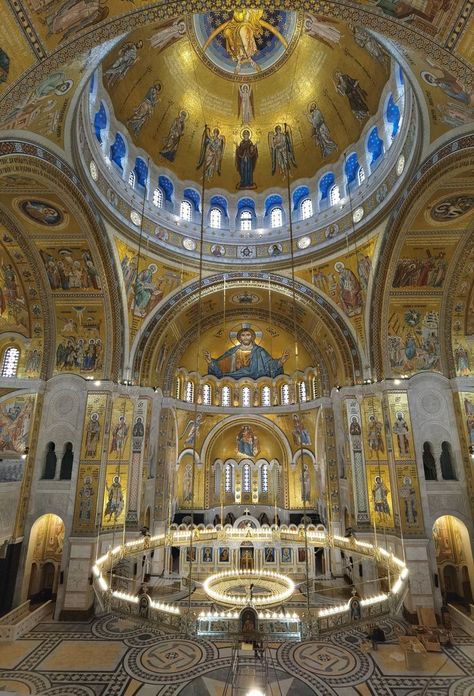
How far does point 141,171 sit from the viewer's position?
18500 mm

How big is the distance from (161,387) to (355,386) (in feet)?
34.4

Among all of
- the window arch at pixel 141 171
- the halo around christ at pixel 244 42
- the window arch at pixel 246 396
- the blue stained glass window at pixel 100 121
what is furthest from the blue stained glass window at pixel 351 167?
the window arch at pixel 246 396

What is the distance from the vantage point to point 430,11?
647cm

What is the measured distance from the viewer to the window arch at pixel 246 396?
1007 inches

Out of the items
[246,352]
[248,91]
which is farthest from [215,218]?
[246,352]

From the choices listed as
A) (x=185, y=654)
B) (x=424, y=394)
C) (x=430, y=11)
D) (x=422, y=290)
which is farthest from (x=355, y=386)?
(x=430, y=11)

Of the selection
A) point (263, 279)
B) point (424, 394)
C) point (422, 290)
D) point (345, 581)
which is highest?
point (263, 279)

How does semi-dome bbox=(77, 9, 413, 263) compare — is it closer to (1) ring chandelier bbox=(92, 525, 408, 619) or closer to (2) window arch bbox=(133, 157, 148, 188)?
(2) window arch bbox=(133, 157, 148, 188)

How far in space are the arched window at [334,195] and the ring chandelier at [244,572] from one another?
15203mm

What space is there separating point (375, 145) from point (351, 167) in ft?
5.58

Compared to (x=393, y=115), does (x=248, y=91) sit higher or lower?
higher

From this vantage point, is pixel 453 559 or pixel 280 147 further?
pixel 280 147

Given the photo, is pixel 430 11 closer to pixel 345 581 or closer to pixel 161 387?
pixel 161 387

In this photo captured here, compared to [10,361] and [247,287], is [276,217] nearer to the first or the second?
[247,287]
